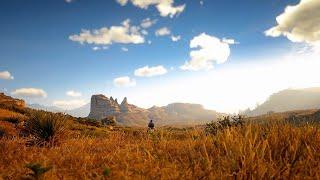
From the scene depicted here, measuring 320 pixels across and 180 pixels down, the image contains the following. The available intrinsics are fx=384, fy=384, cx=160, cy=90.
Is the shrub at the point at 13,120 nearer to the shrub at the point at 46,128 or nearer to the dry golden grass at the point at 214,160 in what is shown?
the shrub at the point at 46,128

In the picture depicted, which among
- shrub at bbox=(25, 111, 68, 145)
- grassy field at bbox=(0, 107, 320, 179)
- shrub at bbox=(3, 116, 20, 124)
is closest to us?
grassy field at bbox=(0, 107, 320, 179)

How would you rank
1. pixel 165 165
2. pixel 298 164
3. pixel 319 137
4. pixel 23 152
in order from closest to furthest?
pixel 298 164 → pixel 165 165 → pixel 319 137 → pixel 23 152

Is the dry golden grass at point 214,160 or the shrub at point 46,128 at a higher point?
the shrub at point 46,128

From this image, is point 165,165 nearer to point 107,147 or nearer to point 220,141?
point 220,141

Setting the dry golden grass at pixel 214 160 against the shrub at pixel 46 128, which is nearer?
the dry golden grass at pixel 214 160

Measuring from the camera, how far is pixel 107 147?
10.0m

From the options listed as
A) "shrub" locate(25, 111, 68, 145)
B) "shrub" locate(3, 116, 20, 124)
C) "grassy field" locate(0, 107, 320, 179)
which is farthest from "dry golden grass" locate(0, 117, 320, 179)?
"shrub" locate(3, 116, 20, 124)

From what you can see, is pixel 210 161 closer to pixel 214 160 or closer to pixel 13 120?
pixel 214 160

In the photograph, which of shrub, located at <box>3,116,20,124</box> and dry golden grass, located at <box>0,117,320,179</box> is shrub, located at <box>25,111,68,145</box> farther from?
shrub, located at <box>3,116,20,124</box>

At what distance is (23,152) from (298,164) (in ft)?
20.6

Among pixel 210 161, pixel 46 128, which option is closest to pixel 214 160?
pixel 210 161

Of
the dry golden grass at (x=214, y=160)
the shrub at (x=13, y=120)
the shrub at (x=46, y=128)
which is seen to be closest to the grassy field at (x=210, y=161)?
the dry golden grass at (x=214, y=160)

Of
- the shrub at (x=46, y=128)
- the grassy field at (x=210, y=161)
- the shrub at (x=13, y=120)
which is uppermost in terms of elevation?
the shrub at (x=13, y=120)

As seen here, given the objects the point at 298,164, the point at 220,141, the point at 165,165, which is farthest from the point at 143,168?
the point at 298,164
